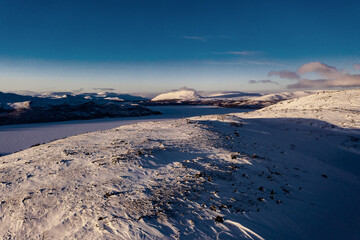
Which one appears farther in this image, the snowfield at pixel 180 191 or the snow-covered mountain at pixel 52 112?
the snow-covered mountain at pixel 52 112

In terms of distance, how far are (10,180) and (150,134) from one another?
32.3ft

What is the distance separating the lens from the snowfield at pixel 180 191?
5852 mm

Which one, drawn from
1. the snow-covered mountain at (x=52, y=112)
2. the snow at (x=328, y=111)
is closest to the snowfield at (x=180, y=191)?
the snow at (x=328, y=111)

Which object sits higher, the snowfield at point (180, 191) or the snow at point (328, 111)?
the snow at point (328, 111)

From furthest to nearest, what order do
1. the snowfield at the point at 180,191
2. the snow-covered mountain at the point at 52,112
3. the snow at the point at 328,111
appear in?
the snow-covered mountain at the point at 52,112, the snow at the point at 328,111, the snowfield at the point at 180,191

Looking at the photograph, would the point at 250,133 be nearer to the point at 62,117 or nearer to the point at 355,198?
the point at 355,198

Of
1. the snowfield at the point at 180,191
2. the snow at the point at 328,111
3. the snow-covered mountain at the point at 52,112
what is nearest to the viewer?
the snowfield at the point at 180,191

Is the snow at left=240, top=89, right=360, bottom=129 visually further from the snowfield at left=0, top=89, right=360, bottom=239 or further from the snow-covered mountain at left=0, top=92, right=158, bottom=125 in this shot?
the snow-covered mountain at left=0, top=92, right=158, bottom=125

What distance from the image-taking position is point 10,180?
8.89 m

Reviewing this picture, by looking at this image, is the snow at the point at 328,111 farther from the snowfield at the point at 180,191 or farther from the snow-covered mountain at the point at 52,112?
the snow-covered mountain at the point at 52,112

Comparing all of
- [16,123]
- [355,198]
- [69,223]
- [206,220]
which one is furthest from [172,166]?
[16,123]

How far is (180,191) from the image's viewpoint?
7715mm

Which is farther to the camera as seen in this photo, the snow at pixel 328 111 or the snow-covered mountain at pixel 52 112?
the snow-covered mountain at pixel 52 112

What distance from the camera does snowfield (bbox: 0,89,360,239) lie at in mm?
5852
